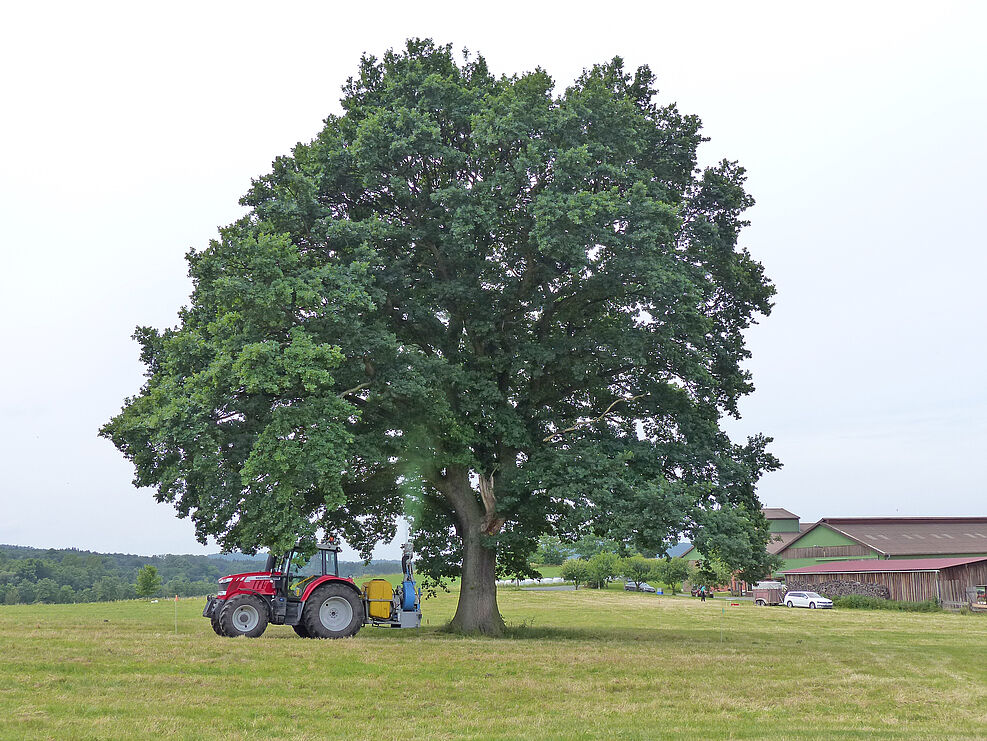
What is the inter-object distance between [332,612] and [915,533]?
6539cm

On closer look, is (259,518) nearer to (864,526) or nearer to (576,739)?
(576,739)

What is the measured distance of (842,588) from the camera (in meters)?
62.0

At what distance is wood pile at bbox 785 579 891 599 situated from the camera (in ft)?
192

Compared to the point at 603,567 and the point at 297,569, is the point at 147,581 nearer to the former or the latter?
the point at 297,569

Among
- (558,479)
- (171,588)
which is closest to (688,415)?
(558,479)

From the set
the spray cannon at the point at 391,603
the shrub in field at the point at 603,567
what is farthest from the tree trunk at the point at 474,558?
the shrub in field at the point at 603,567

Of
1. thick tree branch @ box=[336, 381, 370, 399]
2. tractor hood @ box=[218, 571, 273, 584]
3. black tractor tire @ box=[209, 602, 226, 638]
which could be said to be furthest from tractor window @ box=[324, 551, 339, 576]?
thick tree branch @ box=[336, 381, 370, 399]

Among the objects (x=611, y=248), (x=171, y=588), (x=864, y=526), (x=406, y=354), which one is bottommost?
(x=171, y=588)

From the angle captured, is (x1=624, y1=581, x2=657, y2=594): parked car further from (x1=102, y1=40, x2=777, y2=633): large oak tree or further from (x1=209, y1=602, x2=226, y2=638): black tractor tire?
(x1=209, y1=602, x2=226, y2=638): black tractor tire

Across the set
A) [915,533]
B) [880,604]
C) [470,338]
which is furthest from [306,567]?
[915,533]

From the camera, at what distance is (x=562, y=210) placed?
67.3 ft

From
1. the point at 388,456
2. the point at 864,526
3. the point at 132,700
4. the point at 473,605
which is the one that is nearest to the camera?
the point at 132,700

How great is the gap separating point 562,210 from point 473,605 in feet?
41.9

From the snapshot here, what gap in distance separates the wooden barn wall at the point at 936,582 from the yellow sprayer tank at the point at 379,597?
46580mm
